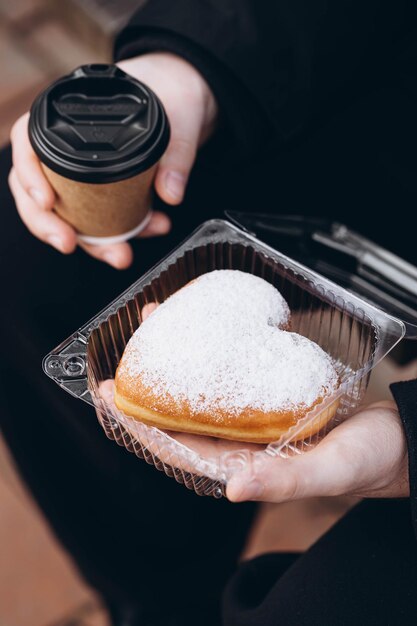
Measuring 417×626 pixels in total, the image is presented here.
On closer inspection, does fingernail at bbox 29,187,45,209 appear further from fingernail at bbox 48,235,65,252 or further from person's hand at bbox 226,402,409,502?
person's hand at bbox 226,402,409,502

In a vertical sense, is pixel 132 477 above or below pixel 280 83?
below

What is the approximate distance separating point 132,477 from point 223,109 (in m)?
0.53

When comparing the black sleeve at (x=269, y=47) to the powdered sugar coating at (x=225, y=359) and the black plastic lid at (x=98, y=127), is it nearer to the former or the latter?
the black plastic lid at (x=98, y=127)

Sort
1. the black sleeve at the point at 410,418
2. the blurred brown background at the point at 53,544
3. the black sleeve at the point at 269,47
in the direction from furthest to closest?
the blurred brown background at the point at 53,544 < the black sleeve at the point at 269,47 < the black sleeve at the point at 410,418

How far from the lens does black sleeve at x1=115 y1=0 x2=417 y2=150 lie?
104cm

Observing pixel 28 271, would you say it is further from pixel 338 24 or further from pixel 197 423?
pixel 338 24

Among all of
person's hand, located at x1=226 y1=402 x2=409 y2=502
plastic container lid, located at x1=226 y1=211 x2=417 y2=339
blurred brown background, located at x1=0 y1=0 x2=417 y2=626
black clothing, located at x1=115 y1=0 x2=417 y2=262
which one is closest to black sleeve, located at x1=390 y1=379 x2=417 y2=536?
person's hand, located at x1=226 y1=402 x2=409 y2=502

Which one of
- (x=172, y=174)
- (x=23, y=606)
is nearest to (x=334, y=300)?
(x=172, y=174)

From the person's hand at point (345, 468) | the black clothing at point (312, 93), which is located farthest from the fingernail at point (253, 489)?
the black clothing at point (312, 93)

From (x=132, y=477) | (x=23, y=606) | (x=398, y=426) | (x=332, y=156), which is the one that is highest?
(x=332, y=156)

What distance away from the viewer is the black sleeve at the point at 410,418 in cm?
75

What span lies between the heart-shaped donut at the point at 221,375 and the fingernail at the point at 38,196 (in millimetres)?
249

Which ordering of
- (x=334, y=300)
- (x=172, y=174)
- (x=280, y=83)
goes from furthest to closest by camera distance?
(x=280, y=83) → (x=172, y=174) → (x=334, y=300)

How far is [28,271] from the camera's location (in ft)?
3.26
